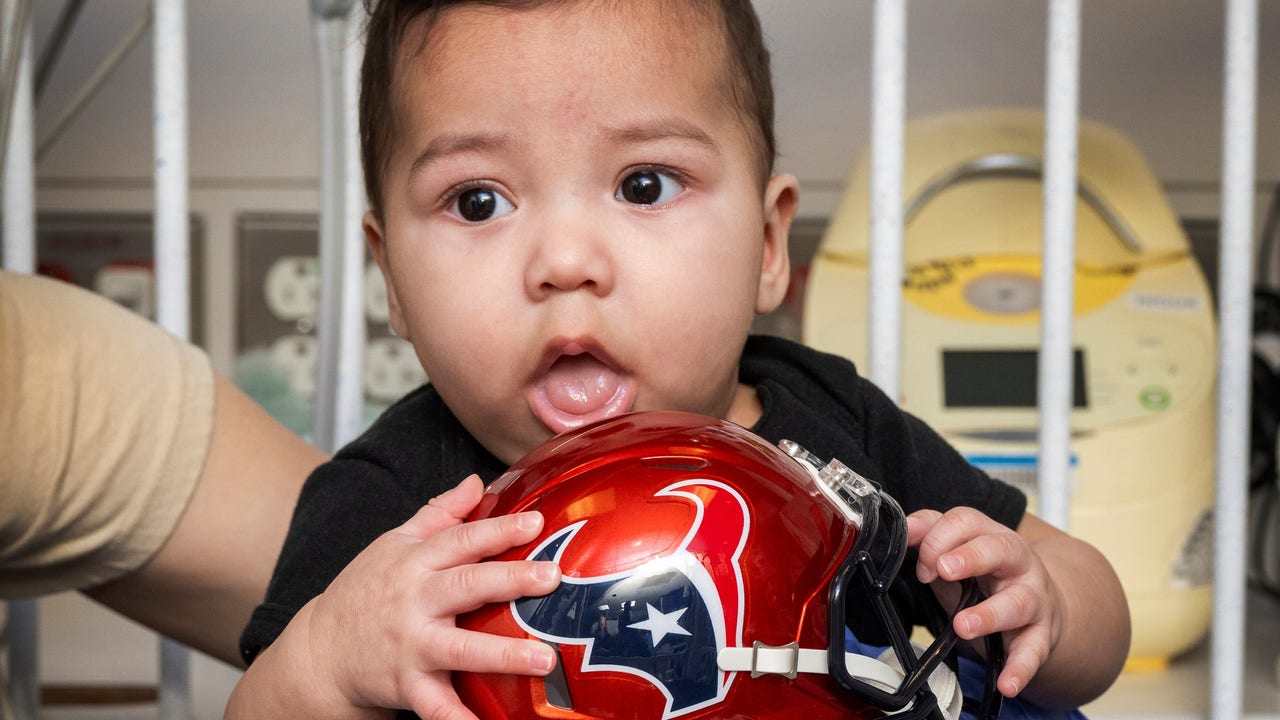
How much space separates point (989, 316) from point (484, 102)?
74 centimetres

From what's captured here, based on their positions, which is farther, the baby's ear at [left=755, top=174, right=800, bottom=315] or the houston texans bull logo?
the baby's ear at [left=755, top=174, right=800, bottom=315]

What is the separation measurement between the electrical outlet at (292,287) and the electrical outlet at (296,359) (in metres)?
0.03

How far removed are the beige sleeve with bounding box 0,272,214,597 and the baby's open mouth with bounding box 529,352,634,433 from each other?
0.33m

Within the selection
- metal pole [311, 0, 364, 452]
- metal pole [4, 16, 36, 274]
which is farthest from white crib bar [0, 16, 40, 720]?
metal pole [311, 0, 364, 452]

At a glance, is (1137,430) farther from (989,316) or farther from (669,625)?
(669,625)

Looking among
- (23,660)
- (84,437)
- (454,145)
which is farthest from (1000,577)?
(23,660)

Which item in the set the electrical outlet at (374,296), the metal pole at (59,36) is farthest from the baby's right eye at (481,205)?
the electrical outlet at (374,296)

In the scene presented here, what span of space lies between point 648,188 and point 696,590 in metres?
0.27

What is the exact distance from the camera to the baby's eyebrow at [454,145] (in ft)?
2.08

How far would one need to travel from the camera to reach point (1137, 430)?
1.13 meters

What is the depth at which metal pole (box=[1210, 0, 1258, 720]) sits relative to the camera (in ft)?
2.81

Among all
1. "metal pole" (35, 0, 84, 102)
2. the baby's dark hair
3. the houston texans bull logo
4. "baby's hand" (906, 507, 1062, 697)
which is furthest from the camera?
"metal pole" (35, 0, 84, 102)

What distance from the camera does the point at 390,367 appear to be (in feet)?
4.99

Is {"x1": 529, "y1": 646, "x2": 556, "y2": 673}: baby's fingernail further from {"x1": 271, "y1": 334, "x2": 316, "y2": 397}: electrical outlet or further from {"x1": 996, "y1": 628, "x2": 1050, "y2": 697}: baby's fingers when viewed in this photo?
{"x1": 271, "y1": 334, "x2": 316, "y2": 397}: electrical outlet
